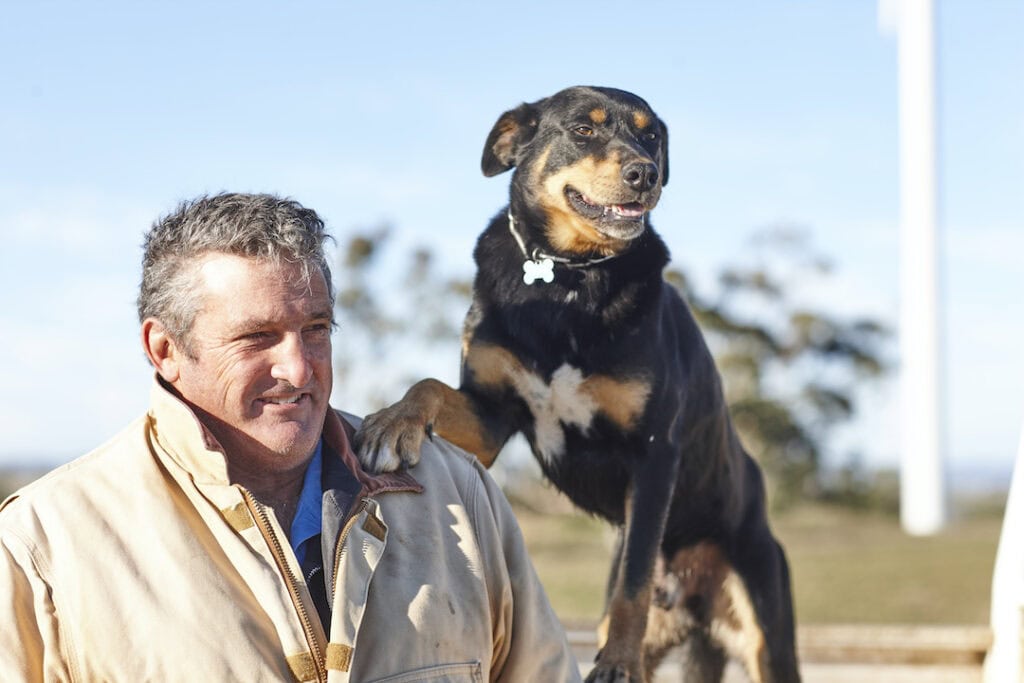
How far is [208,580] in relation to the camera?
7.27 feet

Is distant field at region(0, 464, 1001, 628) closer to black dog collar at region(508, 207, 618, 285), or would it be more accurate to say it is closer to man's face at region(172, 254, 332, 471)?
black dog collar at region(508, 207, 618, 285)

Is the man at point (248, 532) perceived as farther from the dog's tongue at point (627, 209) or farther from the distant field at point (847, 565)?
the distant field at point (847, 565)

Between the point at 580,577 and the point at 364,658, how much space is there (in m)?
11.3

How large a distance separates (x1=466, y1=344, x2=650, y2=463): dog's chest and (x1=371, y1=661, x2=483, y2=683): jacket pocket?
1.02 meters

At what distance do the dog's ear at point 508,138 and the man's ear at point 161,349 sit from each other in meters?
1.42

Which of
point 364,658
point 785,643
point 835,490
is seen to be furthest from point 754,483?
point 835,490

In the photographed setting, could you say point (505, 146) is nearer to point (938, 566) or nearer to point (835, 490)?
point (938, 566)

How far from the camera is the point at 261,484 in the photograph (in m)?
2.47

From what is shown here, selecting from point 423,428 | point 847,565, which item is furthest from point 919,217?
point 423,428

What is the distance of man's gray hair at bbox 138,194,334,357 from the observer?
237 cm

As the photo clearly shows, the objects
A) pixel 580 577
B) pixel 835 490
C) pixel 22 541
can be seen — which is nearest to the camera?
pixel 22 541

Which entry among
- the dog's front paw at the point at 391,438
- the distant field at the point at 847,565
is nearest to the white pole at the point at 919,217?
the distant field at the point at 847,565

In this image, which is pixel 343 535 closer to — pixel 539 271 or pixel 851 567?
pixel 539 271

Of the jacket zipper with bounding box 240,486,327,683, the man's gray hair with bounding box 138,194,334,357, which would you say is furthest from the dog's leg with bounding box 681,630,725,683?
the man's gray hair with bounding box 138,194,334,357
